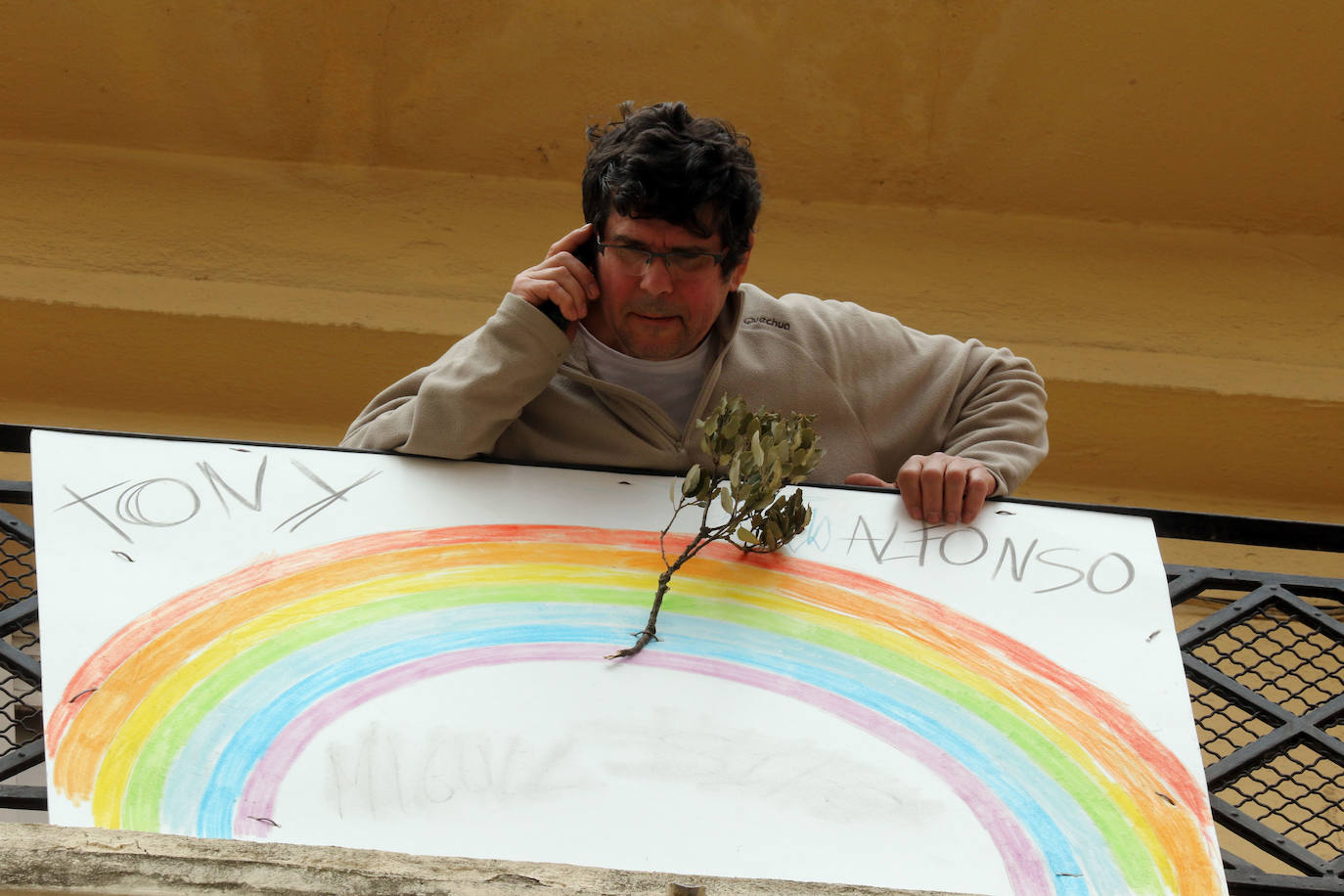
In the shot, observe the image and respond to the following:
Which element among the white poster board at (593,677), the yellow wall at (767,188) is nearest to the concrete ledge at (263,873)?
the white poster board at (593,677)

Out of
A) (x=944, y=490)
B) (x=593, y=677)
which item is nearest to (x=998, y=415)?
(x=944, y=490)

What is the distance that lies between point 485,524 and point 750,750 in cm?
34

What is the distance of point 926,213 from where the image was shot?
3.14m

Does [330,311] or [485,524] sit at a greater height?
[330,311]

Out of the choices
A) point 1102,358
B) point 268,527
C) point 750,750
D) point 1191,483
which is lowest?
point 750,750

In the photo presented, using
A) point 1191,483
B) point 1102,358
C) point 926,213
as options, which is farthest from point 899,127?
point 1191,483

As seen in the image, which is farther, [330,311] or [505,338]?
[330,311]

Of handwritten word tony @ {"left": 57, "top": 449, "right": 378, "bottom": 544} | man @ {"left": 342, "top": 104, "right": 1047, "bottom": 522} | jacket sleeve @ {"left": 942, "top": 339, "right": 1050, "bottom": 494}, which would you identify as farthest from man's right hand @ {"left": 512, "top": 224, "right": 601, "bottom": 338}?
jacket sleeve @ {"left": 942, "top": 339, "right": 1050, "bottom": 494}

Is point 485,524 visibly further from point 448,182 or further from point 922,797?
point 448,182

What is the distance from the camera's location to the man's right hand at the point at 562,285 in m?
1.45

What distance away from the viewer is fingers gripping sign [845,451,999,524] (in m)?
1.34

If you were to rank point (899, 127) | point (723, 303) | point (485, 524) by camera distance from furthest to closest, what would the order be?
1. point (899, 127)
2. point (723, 303)
3. point (485, 524)

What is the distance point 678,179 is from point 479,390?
28 centimetres

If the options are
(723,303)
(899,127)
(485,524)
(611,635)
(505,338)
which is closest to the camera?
(611,635)
